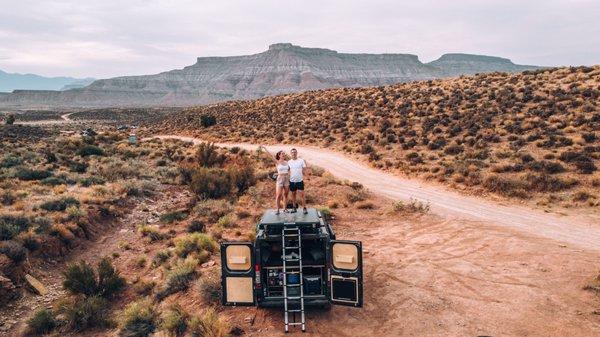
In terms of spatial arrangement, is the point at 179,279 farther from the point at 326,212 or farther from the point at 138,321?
the point at 326,212

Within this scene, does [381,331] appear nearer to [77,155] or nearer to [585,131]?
[585,131]

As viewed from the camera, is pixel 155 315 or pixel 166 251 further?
pixel 166 251

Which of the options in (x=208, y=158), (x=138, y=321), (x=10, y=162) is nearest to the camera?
(x=138, y=321)

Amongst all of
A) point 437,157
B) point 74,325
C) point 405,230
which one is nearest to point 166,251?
point 74,325

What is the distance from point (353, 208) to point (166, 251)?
7.75 m

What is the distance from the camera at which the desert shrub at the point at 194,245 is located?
39.2 ft

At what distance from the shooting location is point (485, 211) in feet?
51.1

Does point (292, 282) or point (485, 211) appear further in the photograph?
point (485, 211)

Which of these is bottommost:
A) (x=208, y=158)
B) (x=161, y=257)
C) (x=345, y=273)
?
(x=161, y=257)

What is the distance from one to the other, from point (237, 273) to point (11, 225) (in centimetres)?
937

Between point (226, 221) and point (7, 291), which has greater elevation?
point (226, 221)

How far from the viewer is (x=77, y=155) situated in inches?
1241

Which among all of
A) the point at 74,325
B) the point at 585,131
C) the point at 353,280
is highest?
the point at 585,131

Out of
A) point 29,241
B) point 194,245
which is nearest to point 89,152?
point 29,241
